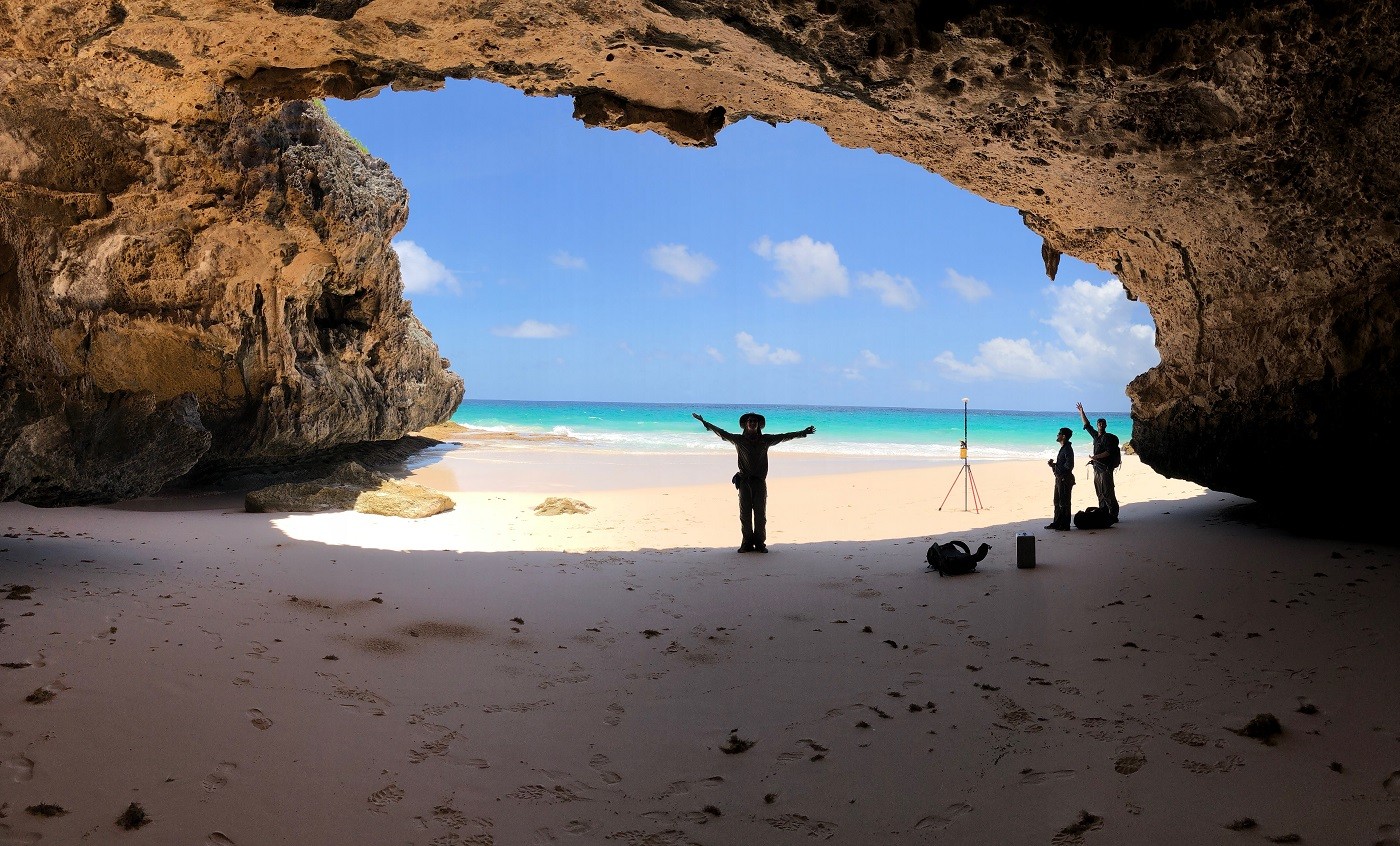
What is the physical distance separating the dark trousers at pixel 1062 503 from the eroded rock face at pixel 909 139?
0.88 meters

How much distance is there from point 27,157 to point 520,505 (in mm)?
7144

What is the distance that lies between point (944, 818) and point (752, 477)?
5.52m

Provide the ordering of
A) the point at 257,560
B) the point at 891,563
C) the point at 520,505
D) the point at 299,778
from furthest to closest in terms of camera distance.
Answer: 1. the point at 520,505
2. the point at 891,563
3. the point at 257,560
4. the point at 299,778

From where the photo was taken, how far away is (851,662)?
427cm

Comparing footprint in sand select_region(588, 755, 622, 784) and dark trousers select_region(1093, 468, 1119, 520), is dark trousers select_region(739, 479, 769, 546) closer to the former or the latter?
dark trousers select_region(1093, 468, 1119, 520)

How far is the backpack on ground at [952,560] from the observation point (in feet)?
20.5

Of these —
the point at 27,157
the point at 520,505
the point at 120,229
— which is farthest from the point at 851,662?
the point at 520,505

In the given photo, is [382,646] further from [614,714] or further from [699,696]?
[699,696]

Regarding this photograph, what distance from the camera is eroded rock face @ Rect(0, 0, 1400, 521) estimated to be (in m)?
4.05

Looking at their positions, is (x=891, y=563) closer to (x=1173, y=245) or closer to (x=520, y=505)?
(x=1173, y=245)

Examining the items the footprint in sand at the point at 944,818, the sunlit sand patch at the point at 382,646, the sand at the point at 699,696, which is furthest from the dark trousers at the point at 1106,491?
the sunlit sand patch at the point at 382,646

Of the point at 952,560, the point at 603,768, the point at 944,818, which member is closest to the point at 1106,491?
the point at 952,560

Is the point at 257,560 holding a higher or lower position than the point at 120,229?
lower

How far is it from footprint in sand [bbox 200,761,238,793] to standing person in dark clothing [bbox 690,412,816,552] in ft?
17.8
